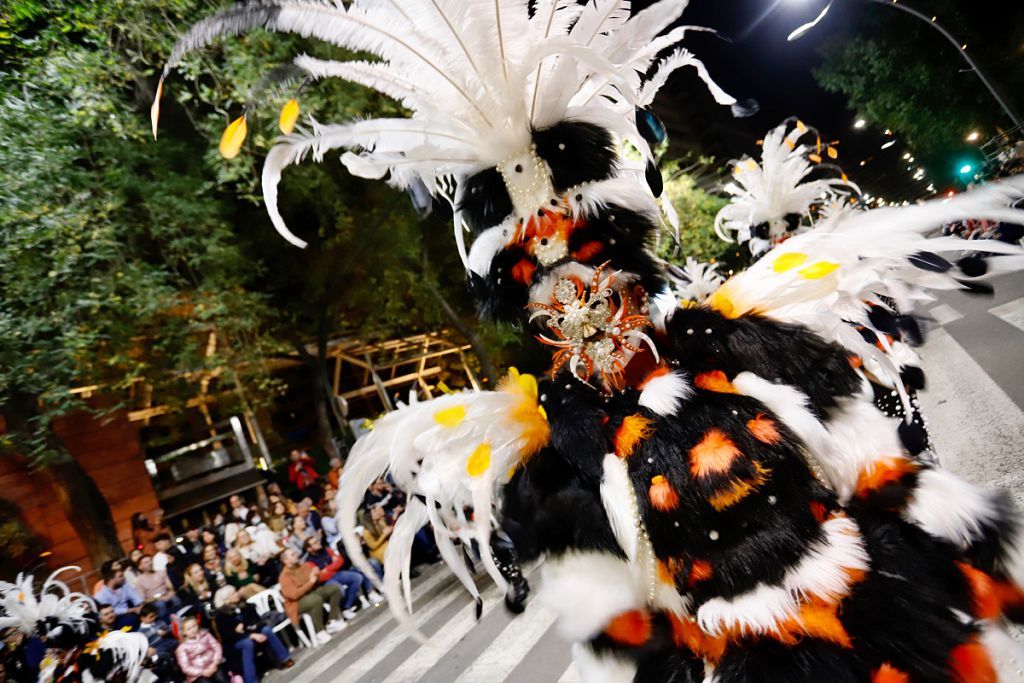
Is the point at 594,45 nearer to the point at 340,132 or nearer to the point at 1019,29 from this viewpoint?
the point at 340,132

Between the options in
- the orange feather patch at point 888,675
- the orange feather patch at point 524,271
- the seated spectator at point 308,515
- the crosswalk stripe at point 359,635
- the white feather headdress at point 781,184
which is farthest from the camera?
the seated spectator at point 308,515

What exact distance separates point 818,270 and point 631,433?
2.36 ft

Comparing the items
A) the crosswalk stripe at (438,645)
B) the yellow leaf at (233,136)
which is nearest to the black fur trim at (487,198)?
the yellow leaf at (233,136)

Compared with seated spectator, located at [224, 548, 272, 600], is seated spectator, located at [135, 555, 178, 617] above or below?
above

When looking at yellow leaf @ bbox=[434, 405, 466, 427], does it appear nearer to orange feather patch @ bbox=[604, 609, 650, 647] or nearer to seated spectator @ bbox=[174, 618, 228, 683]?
orange feather patch @ bbox=[604, 609, 650, 647]

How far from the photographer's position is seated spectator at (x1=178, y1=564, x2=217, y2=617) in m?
6.86

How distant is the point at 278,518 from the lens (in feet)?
30.6

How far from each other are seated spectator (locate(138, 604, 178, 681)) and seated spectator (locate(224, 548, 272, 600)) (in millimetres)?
987

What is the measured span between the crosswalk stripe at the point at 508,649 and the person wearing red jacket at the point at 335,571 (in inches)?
148

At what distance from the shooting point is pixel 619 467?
4.97ft

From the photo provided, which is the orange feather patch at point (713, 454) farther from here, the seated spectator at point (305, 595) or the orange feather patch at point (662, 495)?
the seated spectator at point (305, 595)

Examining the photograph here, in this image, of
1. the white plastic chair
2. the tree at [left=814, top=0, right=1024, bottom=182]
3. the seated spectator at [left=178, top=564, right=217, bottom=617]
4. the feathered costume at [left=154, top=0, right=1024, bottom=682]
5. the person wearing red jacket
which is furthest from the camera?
the tree at [left=814, top=0, right=1024, bottom=182]

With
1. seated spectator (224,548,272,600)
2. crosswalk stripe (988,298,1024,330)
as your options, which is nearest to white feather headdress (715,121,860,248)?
crosswalk stripe (988,298,1024,330)

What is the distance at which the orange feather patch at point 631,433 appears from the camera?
1.55 metres
